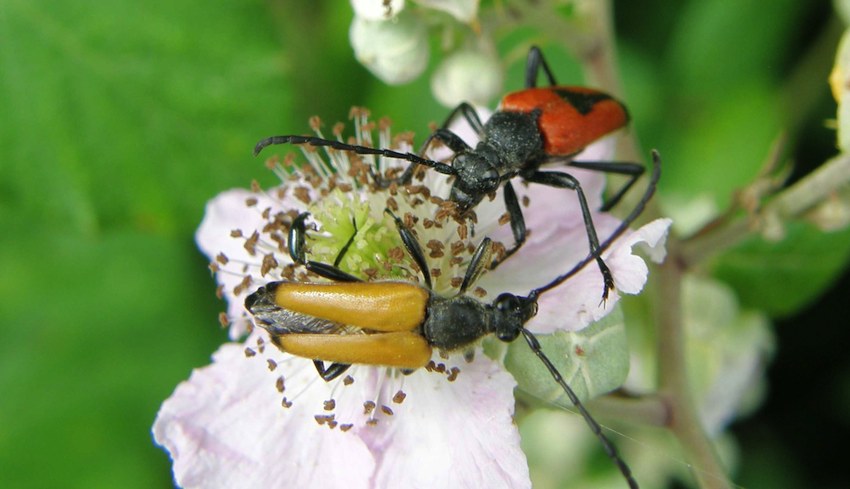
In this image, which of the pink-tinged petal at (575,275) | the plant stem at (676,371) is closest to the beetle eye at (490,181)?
the pink-tinged petal at (575,275)

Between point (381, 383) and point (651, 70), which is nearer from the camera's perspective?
point (381, 383)

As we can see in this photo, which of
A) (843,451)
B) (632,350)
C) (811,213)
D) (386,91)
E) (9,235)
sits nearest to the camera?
(811,213)

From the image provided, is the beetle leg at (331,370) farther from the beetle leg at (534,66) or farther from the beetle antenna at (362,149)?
the beetle leg at (534,66)

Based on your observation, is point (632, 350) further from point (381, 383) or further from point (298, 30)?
point (298, 30)

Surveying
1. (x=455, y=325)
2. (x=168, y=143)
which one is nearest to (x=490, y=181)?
(x=455, y=325)

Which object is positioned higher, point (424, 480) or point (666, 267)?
point (666, 267)

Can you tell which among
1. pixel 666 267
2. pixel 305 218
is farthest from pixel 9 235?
pixel 666 267

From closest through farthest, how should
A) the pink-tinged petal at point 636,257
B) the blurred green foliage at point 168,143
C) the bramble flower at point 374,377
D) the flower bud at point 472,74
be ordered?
the pink-tinged petal at point 636,257
the bramble flower at point 374,377
the flower bud at point 472,74
the blurred green foliage at point 168,143
